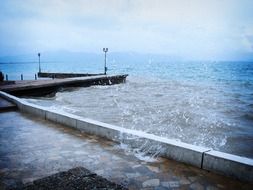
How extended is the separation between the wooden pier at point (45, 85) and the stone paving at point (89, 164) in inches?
549

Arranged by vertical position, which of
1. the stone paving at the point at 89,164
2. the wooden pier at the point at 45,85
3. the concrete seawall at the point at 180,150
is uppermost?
the concrete seawall at the point at 180,150

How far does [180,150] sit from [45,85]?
762 inches

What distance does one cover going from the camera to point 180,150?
195 inches

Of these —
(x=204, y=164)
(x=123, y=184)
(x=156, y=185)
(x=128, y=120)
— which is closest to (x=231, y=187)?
(x=204, y=164)

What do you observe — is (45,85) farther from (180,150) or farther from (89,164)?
(180,150)

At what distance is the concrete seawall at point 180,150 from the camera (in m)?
4.16

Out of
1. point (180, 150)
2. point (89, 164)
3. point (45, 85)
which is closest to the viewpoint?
point (89, 164)

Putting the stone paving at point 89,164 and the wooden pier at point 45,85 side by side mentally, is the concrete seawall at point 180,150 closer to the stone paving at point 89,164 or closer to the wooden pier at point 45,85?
the stone paving at point 89,164

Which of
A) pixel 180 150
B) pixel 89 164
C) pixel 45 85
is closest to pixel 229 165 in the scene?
pixel 180 150

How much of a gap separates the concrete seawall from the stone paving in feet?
0.48

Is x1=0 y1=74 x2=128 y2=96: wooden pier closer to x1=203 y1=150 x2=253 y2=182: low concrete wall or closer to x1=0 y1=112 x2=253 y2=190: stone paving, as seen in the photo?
x1=0 y1=112 x2=253 y2=190: stone paving

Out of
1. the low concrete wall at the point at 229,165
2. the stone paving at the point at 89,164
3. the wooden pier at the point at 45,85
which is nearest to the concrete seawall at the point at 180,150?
the low concrete wall at the point at 229,165

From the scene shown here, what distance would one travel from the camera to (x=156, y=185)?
3934 mm

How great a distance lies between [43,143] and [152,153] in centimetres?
278
